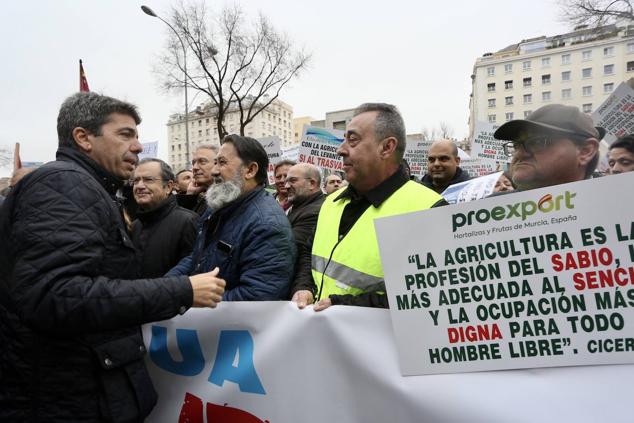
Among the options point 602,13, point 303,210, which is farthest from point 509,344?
point 602,13

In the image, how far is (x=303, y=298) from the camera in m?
2.05

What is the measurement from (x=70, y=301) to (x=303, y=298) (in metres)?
0.95

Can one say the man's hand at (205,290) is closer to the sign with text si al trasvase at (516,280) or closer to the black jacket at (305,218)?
the sign with text si al trasvase at (516,280)

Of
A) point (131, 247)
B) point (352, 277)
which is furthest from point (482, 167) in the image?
point (131, 247)

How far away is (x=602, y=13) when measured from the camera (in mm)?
14383

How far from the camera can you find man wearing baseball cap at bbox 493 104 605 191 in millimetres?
1900

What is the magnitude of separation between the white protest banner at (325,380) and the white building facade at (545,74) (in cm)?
7129

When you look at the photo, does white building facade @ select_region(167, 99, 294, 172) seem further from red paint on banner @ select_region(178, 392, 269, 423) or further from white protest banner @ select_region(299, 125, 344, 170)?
red paint on banner @ select_region(178, 392, 269, 423)

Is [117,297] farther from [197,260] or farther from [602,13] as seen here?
[602,13]

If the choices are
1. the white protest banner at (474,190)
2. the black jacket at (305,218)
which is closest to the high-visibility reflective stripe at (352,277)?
the black jacket at (305,218)

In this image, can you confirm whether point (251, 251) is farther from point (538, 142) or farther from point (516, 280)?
point (538, 142)

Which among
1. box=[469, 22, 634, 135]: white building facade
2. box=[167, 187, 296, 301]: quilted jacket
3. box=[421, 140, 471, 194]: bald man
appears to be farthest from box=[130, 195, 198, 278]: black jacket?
box=[469, 22, 634, 135]: white building facade

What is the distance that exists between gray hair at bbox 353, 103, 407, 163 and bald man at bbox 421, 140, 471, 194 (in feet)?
8.40

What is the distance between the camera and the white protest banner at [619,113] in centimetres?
388
